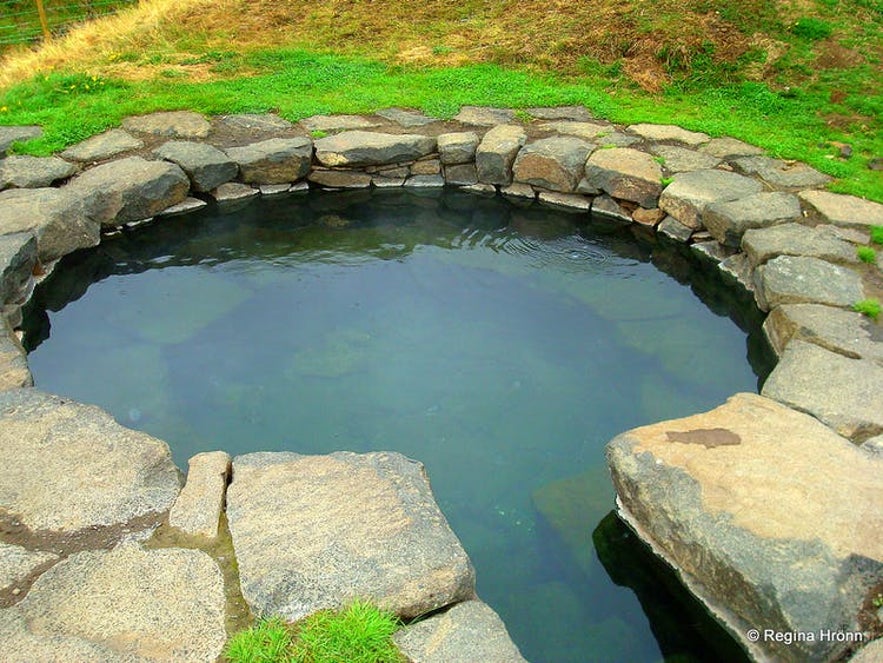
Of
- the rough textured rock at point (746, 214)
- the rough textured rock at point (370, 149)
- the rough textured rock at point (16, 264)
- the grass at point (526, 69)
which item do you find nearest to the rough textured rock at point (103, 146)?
the grass at point (526, 69)

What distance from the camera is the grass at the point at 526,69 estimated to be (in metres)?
7.33

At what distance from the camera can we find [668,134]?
7074mm

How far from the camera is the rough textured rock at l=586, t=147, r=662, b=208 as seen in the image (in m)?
6.43

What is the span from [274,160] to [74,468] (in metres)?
4.10

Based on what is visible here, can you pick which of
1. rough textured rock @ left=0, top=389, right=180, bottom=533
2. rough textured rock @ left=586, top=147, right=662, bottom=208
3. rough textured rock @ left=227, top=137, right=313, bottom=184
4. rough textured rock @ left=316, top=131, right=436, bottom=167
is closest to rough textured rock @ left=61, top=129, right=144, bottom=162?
rough textured rock @ left=227, top=137, right=313, bottom=184

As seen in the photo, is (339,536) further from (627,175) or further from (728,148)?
(728,148)

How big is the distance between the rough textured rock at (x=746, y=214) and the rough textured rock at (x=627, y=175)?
1.93ft

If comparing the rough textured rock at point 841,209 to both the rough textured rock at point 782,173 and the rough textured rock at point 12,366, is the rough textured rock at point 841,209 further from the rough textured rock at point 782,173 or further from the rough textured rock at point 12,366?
the rough textured rock at point 12,366

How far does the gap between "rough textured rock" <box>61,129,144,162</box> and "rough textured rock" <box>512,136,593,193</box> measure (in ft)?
11.3

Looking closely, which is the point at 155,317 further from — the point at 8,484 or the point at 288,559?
the point at 288,559

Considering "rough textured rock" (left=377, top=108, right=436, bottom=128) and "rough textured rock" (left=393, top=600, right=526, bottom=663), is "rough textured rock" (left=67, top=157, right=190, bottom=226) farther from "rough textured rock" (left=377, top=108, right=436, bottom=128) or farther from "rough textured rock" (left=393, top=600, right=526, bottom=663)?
"rough textured rock" (left=393, top=600, right=526, bottom=663)

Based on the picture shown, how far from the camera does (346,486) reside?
10.7 ft

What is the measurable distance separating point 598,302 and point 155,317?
311 centimetres

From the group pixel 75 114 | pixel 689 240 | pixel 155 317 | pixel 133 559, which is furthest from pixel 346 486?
pixel 75 114
